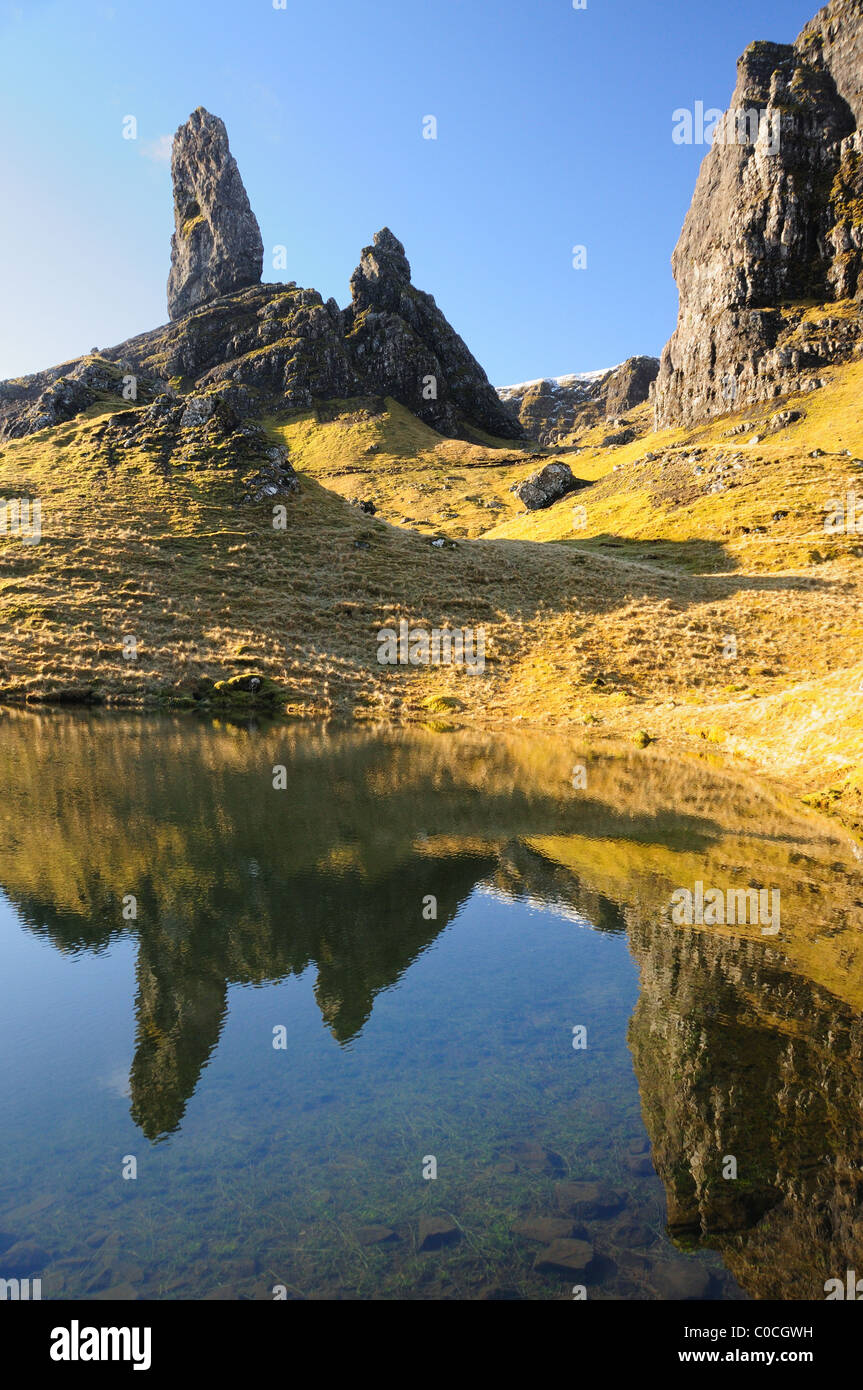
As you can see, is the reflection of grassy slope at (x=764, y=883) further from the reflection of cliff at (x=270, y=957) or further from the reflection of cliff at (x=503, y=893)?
the reflection of cliff at (x=270, y=957)

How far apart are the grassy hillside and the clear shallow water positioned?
47.1 ft

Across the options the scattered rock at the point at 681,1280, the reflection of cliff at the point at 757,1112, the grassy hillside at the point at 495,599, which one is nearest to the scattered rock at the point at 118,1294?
the scattered rock at the point at 681,1280

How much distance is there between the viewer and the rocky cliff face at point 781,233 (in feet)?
446

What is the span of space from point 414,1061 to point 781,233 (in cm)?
18015

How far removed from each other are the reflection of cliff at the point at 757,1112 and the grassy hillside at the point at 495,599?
1588 centimetres

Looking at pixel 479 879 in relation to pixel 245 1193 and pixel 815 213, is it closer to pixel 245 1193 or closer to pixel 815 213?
pixel 245 1193

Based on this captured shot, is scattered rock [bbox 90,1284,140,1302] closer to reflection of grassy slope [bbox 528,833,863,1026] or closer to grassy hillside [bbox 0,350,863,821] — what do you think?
reflection of grassy slope [bbox 528,833,863,1026]

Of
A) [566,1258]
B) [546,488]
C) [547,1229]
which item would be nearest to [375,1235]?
[547,1229]

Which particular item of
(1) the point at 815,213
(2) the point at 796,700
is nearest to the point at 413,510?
(1) the point at 815,213

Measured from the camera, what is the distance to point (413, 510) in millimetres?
145250

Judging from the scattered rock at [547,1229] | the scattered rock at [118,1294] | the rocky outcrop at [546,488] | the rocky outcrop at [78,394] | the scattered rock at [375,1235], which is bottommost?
the scattered rock at [547,1229]

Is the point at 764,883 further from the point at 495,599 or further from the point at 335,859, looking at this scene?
the point at 495,599

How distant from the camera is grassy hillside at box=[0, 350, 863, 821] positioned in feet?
164
